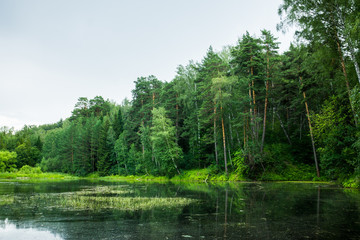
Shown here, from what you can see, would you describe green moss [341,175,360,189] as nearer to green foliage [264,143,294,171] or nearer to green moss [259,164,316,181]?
green moss [259,164,316,181]

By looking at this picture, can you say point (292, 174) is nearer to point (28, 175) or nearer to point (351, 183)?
point (351, 183)

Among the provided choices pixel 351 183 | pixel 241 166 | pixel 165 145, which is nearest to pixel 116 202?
pixel 351 183

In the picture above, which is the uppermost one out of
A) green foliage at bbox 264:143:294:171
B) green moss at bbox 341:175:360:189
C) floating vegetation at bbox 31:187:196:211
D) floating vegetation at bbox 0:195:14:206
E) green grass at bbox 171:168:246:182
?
green foliage at bbox 264:143:294:171

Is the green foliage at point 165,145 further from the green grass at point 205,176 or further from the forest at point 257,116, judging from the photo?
the green grass at point 205,176

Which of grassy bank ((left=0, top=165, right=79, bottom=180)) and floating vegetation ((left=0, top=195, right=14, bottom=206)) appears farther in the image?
grassy bank ((left=0, top=165, right=79, bottom=180))

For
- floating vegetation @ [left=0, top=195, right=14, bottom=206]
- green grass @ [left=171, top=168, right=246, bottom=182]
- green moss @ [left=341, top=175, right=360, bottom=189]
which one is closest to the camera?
floating vegetation @ [left=0, top=195, right=14, bottom=206]

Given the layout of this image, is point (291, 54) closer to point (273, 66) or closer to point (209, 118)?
point (273, 66)

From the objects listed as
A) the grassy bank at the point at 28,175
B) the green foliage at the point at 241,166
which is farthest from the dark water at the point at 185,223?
the grassy bank at the point at 28,175

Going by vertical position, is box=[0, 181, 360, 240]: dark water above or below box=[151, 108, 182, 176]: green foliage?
below

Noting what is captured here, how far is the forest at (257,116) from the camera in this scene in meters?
18.9

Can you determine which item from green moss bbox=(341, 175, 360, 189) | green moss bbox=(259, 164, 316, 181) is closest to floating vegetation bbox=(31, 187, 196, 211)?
green moss bbox=(341, 175, 360, 189)

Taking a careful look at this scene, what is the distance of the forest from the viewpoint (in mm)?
18859

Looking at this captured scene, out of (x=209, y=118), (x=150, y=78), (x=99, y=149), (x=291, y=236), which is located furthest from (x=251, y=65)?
(x=99, y=149)

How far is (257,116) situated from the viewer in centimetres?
3700
